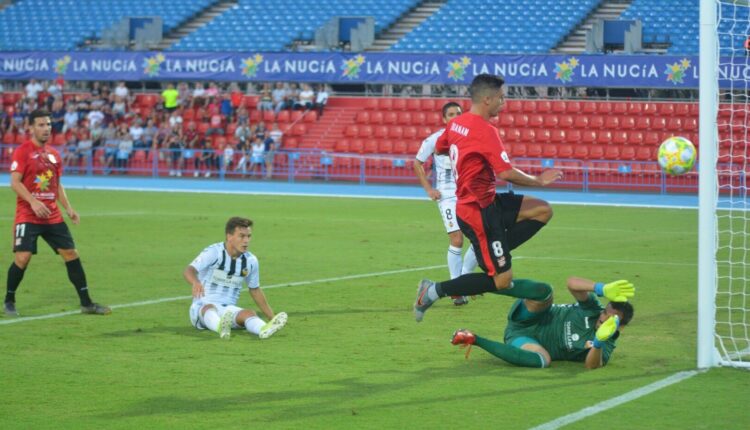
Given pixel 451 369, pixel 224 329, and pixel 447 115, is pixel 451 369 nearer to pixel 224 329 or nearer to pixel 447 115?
pixel 224 329

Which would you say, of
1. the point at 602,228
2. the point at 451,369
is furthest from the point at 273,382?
the point at 602,228

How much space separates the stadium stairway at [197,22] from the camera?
43.9 m

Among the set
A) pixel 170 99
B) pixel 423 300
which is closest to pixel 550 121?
pixel 170 99

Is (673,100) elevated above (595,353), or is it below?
above

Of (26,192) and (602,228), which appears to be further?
(602,228)

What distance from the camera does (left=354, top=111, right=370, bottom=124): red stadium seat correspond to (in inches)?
1491

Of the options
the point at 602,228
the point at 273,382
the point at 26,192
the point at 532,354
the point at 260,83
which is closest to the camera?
the point at 273,382

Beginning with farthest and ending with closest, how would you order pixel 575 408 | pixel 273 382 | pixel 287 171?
pixel 287 171 → pixel 273 382 → pixel 575 408

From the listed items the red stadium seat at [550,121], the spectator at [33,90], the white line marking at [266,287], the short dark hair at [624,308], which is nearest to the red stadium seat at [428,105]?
the red stadium seat at [550,121]

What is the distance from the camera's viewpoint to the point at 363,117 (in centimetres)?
3794

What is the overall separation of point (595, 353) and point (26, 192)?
5887 mm

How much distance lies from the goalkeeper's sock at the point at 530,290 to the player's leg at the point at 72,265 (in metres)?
4.69

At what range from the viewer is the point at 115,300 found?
41.8 ft

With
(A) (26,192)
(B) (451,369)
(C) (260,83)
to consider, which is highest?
(C) (260,83)
